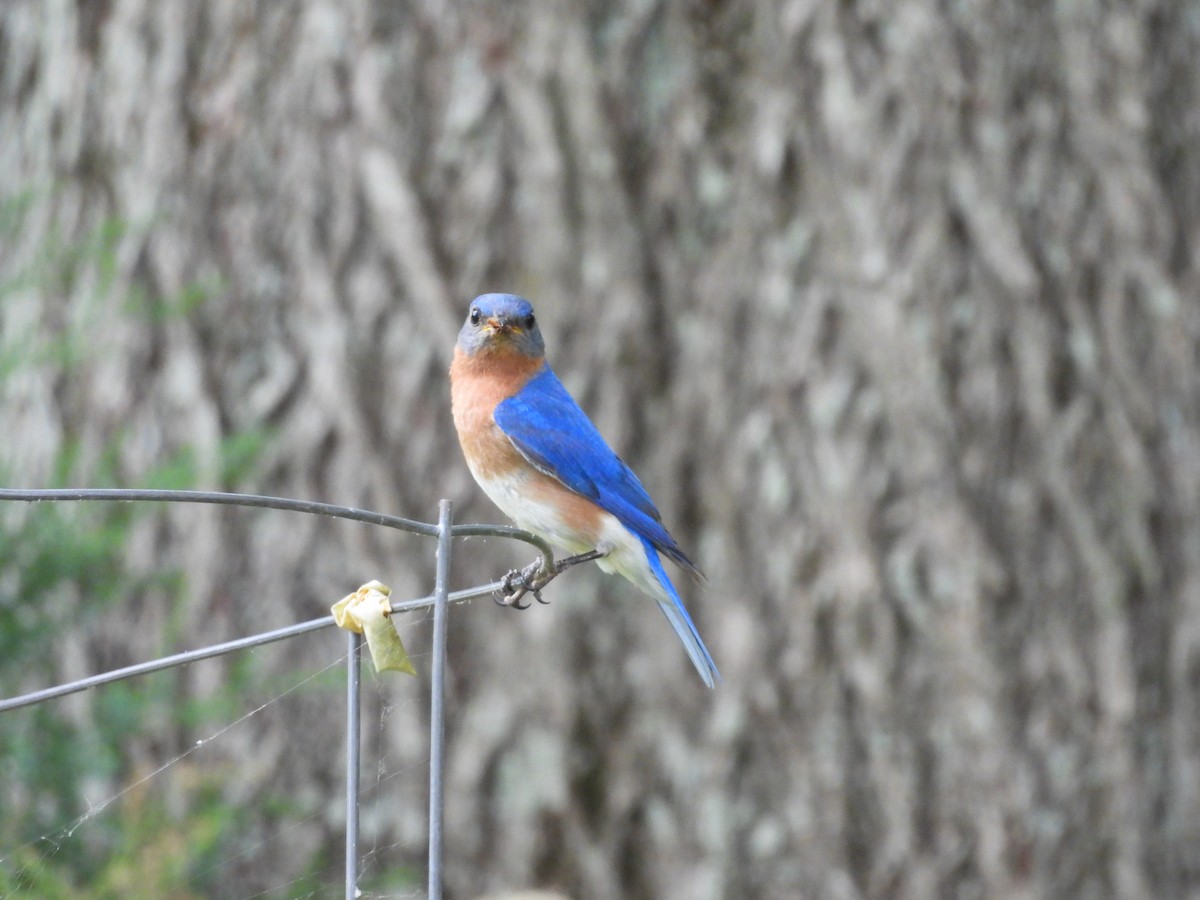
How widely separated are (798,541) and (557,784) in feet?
3.14

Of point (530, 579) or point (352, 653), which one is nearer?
point (352, 653)

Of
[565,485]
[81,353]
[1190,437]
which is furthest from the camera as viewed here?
[1190,437]

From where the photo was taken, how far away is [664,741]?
3.96 m

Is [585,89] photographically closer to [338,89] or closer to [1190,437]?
[338,89]

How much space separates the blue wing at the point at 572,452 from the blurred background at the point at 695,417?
106 cm

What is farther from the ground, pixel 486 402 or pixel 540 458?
pixel 486 402

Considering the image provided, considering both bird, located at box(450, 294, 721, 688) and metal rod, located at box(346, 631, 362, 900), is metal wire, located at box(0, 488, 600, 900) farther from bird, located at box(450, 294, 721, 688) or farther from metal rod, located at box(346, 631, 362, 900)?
bird, located at box(450, 294, 721, 688)

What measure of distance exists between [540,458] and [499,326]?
286 mm

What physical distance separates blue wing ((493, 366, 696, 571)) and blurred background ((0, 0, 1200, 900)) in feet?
3.46

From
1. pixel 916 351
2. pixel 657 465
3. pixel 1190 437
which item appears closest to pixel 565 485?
pixel 657 465

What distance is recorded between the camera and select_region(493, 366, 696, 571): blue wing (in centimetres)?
278

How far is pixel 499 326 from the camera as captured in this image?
2.84 meters

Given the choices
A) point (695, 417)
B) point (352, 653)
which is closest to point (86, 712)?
point (695, 417)

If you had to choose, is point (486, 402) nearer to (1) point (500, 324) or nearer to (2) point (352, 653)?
(1) point (500, 324)
